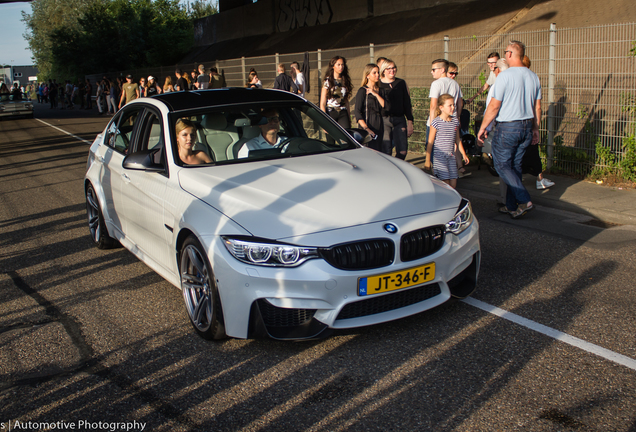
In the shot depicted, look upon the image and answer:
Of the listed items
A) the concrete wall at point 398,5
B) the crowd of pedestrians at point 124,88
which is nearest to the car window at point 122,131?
the crowd of pedestrians at point 124,88

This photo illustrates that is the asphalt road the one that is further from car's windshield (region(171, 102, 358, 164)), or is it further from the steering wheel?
the steering wheel

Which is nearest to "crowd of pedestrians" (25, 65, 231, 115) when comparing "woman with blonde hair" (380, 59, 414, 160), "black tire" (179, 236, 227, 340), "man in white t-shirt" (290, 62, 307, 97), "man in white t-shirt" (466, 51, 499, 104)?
"man in white t-shirt" (290, 62, 307, 97)

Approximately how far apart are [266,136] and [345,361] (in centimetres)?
227

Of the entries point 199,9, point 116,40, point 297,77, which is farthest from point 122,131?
point 199,9

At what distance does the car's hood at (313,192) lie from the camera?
3.71 metres

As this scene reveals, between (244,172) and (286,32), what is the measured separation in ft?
123

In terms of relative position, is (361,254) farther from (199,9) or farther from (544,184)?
(199,9)

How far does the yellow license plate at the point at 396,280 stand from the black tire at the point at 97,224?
11.8 feet

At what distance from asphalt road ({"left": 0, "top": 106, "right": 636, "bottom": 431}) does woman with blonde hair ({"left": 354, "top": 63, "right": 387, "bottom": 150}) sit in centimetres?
314

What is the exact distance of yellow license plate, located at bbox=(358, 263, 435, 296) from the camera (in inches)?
142

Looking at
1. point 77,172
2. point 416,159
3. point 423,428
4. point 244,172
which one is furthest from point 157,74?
point 423,428

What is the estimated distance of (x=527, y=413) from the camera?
9.84 ft

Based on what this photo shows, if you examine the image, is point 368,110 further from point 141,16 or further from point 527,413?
point 141,16

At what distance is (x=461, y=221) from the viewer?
13.5ft
